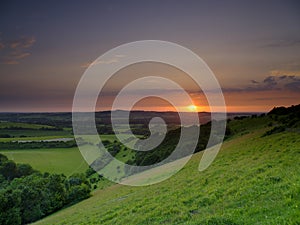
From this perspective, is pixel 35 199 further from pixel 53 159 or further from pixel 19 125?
pixel 19 125

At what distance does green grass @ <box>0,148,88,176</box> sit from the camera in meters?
106

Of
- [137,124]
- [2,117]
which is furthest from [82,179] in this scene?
[2,117]

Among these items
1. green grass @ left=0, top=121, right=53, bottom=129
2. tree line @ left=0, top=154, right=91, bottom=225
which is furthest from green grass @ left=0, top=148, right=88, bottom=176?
tree line @ left=0, top=154, right=91, bottom=225

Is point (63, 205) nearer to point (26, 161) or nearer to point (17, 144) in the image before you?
point (26, 161)

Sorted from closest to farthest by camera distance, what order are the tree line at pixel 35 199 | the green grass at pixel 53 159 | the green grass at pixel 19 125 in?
1. the tree line at pixel 35 199
2. the green grass at pixel 53 159
3. the green grass at pixel 19 125

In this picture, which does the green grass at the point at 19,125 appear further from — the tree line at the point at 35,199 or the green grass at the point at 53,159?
the tree line at the point at 35,199

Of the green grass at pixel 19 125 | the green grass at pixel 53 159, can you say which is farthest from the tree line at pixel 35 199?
the green grass at pixel 19 125

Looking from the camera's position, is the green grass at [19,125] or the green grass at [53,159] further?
the green grass at [19,125]

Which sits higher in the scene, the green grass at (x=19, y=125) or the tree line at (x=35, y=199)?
the green grass at (x=19, y=125)

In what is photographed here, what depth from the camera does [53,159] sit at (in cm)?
11825

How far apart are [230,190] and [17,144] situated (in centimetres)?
14133

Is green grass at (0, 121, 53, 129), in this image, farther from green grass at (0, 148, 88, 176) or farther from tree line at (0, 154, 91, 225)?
tree line at (0, 154, 91, 225)

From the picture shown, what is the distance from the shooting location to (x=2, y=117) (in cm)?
17550

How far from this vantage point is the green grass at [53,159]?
105906mm
